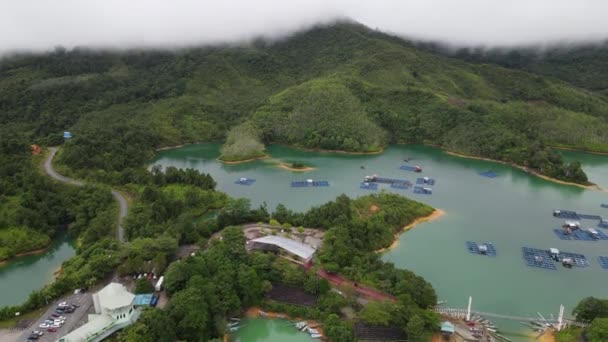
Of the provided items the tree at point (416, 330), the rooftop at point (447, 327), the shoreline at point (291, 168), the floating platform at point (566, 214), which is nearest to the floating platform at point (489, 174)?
the floating platform at point (566, 214)

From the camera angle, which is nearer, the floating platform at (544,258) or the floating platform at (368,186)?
the floating platform at (544,258)

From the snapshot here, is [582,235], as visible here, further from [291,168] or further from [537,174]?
[291,168]

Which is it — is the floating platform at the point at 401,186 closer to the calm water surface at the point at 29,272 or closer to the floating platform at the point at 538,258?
the floating platform at the point at 538,258

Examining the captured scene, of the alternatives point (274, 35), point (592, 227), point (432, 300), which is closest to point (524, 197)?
point (592, 227)

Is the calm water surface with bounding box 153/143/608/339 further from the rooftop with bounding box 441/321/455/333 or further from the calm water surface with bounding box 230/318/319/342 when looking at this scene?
the calm water surface with bounding box 230/318/319/342

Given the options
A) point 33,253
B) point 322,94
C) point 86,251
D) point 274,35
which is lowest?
point 33,253

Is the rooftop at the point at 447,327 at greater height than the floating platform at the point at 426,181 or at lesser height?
lesser

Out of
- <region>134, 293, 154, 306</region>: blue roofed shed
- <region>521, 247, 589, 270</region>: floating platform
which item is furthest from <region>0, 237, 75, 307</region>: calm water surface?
<region>521, 247, 589, 270</region>: floating platform

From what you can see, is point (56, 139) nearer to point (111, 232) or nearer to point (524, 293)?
point (111, 232)
